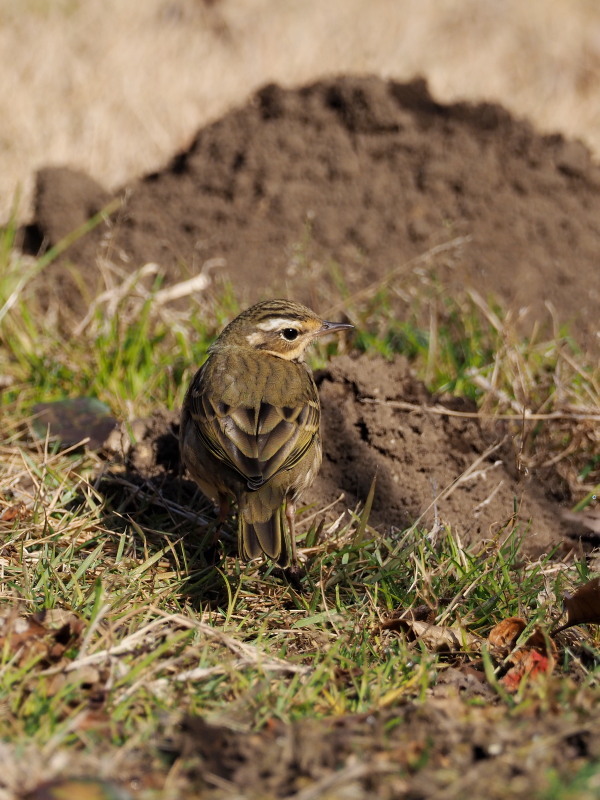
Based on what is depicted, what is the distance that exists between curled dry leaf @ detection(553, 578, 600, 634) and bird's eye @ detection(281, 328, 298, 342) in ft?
7.06

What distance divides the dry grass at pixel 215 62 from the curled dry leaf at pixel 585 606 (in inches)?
226

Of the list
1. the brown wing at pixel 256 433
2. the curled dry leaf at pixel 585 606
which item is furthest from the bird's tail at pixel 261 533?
the curled dry leaf at pixel 585 606

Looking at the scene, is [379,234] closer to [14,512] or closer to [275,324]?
[275,324]

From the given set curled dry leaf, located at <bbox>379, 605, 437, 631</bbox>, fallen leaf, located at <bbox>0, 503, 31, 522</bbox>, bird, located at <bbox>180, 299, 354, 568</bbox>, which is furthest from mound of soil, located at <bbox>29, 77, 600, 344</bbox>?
curled dry leaf, located at <bbox>379, 605, 437, 631</bbox>

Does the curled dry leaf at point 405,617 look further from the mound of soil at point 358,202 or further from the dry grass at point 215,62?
the dry grass at point 215,62

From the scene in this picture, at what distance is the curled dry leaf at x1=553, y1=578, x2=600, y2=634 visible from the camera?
13.5 ft

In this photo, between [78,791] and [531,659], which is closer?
[78,791]

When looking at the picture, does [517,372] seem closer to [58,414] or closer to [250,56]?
[58,414]

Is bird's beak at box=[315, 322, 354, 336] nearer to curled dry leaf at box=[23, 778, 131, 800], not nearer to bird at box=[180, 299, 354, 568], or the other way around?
bird at box=[180, 299, 354, 568]

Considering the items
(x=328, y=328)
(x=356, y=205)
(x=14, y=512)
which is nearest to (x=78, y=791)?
(x=14, y=512)

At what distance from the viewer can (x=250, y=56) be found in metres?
10.1

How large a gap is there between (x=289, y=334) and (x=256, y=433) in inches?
39.2

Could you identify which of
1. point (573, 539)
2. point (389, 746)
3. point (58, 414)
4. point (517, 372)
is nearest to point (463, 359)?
point (517, 372)

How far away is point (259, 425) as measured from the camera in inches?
190
